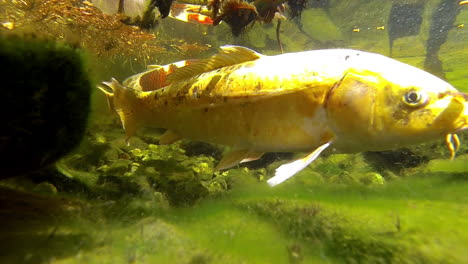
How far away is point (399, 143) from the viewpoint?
2027mm

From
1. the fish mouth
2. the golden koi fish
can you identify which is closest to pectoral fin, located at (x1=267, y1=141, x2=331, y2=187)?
the golden koi fish

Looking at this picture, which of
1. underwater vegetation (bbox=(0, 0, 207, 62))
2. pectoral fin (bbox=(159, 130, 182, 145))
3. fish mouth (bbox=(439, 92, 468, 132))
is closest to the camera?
fish mouth (bbox=(439, 92, 468, 132))

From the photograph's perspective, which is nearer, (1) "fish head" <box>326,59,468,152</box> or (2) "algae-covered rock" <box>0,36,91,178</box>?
(2) "algae-covered rock" <box>0,36,91,178</box>

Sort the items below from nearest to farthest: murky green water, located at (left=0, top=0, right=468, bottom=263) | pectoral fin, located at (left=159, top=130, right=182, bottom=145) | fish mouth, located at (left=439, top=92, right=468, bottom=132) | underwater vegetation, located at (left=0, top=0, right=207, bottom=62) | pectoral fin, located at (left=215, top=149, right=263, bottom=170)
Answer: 1. murky green water, located at (left=0, top=0, right=468, bottom=263)
2. fish mouth, located at (left=439, top=92, right=468, bottom=132)
3. pectoral fin, located at (left=215, top=149, right=263, bottom=170)
4. pectoral fin, located at (left=159, top=130, right=182, bottom=145)
5. underwater vegetation, located at (left=0, top=0, right=207, bottom=62)

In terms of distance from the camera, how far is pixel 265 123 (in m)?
2.34

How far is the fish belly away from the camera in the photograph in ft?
7.06

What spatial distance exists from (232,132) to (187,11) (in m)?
7.99

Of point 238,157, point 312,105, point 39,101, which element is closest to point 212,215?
point 238,157

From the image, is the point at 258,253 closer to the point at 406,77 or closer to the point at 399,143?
the point at 399,143

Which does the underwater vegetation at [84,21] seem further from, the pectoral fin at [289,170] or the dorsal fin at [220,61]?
the pectoral fin at [289,170]

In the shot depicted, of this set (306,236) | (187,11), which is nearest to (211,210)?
(306,236)

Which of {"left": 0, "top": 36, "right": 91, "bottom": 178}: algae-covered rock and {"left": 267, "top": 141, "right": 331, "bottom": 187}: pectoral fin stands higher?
{"left": 0, "top": 36, "right": 91, "bottom": 178}: algae-covered rock

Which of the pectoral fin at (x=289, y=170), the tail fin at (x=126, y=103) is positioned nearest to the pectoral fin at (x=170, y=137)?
the tail fin at (x=126, y=103)

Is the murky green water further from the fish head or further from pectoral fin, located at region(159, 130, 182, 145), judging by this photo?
the fish head
